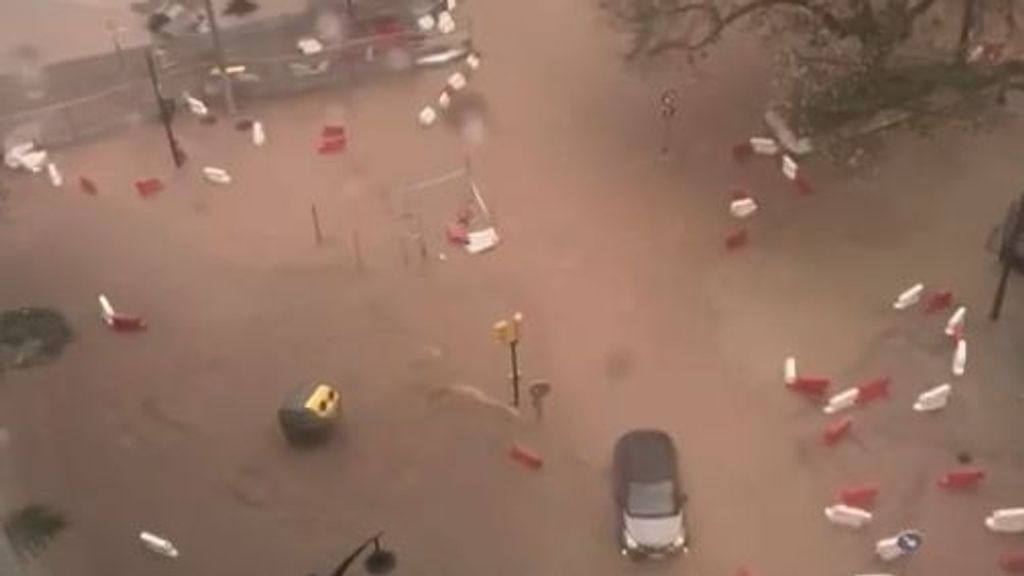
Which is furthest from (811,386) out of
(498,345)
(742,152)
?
(742,152)

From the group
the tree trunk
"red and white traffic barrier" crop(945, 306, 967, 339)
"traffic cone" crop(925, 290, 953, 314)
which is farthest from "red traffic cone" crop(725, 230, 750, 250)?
the tree trunk

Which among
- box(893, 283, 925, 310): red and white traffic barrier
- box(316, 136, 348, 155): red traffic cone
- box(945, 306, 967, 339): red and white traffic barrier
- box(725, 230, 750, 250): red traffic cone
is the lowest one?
box(945, 306, 967, 339): red and white traffic barrier

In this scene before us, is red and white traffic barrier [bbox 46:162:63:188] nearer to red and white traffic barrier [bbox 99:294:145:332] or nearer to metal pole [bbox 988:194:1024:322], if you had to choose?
red and white traffic barrier [bbox 99:294:145:332]

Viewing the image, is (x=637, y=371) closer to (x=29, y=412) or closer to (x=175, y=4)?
(x=29, y=412)

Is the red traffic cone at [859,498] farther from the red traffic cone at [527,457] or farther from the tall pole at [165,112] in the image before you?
the tall pole at [165,112]

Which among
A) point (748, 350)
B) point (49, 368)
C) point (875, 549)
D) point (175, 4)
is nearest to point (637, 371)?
point (748, 350)

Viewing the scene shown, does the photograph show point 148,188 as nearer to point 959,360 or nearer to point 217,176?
point 217,176
